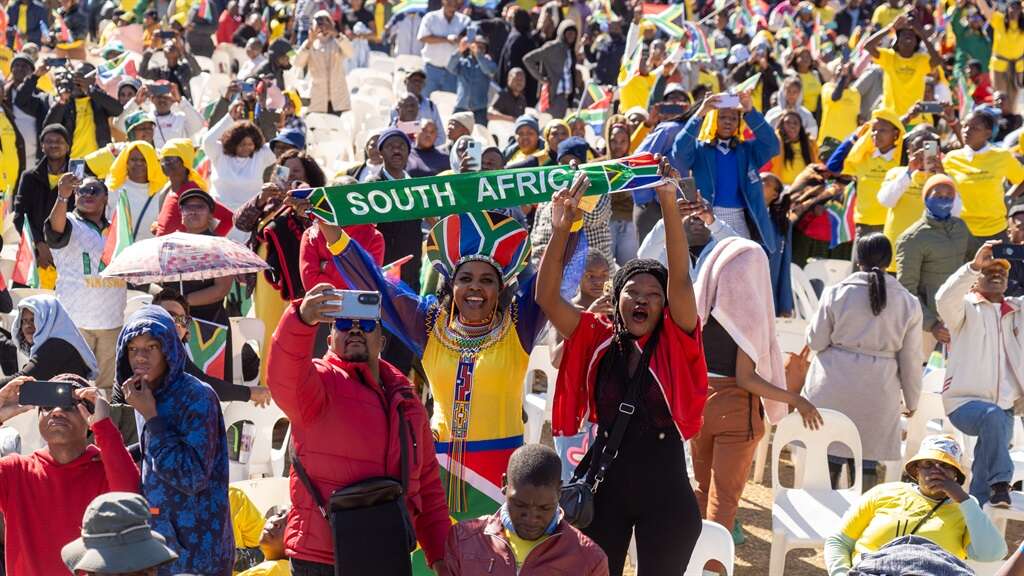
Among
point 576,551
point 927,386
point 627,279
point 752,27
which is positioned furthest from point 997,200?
point 752,27

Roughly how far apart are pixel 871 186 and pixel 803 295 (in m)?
1.13

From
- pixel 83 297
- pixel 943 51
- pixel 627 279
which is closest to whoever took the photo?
pixel 627 279

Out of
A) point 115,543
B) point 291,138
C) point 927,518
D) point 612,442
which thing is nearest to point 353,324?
point 612,442

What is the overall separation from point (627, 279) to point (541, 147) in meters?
7.14

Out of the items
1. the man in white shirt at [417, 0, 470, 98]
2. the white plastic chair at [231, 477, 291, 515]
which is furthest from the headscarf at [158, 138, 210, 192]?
the man in white shirt at [417, 0, 470, 98]

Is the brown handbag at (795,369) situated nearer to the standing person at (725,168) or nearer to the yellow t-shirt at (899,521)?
the standing person at (725,168)

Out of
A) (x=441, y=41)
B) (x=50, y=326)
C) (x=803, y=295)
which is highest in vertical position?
(x=441, y=41)

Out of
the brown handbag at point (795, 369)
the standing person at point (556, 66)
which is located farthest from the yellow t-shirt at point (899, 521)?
the standing person at point (556, 66)

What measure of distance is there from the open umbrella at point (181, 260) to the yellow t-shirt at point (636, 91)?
8667 millimetres

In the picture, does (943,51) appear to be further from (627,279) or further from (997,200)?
(627,279)

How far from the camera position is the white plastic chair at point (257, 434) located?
6.98 meters

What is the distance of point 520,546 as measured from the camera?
4.06m

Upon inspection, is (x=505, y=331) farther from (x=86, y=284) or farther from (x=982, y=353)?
(x=86, y=284)

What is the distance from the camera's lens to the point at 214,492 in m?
4.29
